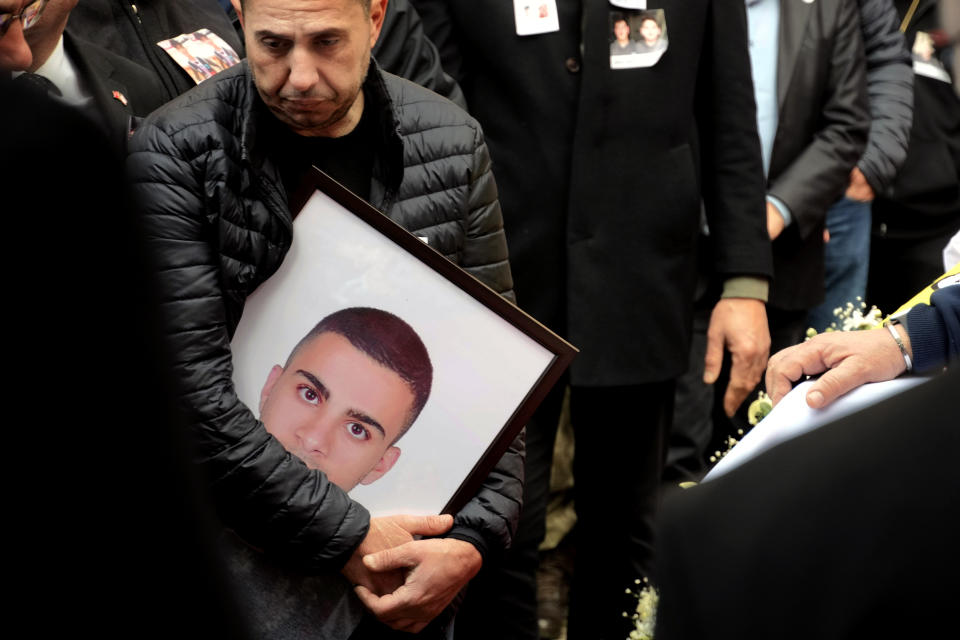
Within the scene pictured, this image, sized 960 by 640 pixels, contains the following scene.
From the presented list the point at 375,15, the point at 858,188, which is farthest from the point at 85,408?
the point at 858,188

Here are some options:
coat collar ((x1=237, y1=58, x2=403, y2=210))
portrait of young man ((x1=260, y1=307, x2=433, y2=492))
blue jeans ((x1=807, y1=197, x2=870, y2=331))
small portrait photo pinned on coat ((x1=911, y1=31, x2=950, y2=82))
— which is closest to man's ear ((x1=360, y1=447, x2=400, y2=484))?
portrait of young man ((x1=260, y1=307, x2=433, y2=492))

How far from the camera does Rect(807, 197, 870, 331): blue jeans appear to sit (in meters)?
4.43

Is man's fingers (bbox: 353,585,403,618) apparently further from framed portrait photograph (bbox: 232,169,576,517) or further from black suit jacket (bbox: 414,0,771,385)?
black suit jacket (bbox: 414,0,771,385)

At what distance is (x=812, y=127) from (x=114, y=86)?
245 cm

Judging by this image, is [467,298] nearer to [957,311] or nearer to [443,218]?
[443,218]

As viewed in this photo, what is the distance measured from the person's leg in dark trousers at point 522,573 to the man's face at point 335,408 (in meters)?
1.05

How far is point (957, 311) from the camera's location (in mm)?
1928

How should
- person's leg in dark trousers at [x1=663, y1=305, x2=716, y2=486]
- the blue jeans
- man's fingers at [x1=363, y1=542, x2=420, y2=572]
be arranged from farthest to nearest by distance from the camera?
person's leg in dark trousers at [x1=663, y1=305, x2=716, y2=486]
the blue jeans
man's fingers at [x1=363, y1=542, x2=420, y2=572]

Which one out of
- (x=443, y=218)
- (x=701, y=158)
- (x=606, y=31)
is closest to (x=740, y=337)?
(x=701, y=158)

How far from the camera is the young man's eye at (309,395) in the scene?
228cm

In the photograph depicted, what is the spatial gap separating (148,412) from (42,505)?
0.29ft

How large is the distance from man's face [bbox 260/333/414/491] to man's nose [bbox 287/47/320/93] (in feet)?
1.48

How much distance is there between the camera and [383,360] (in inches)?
90.2

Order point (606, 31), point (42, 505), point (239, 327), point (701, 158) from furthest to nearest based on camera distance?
point (701, 158) → point (606, 31) → point (239, 327) → point (42, 505)
